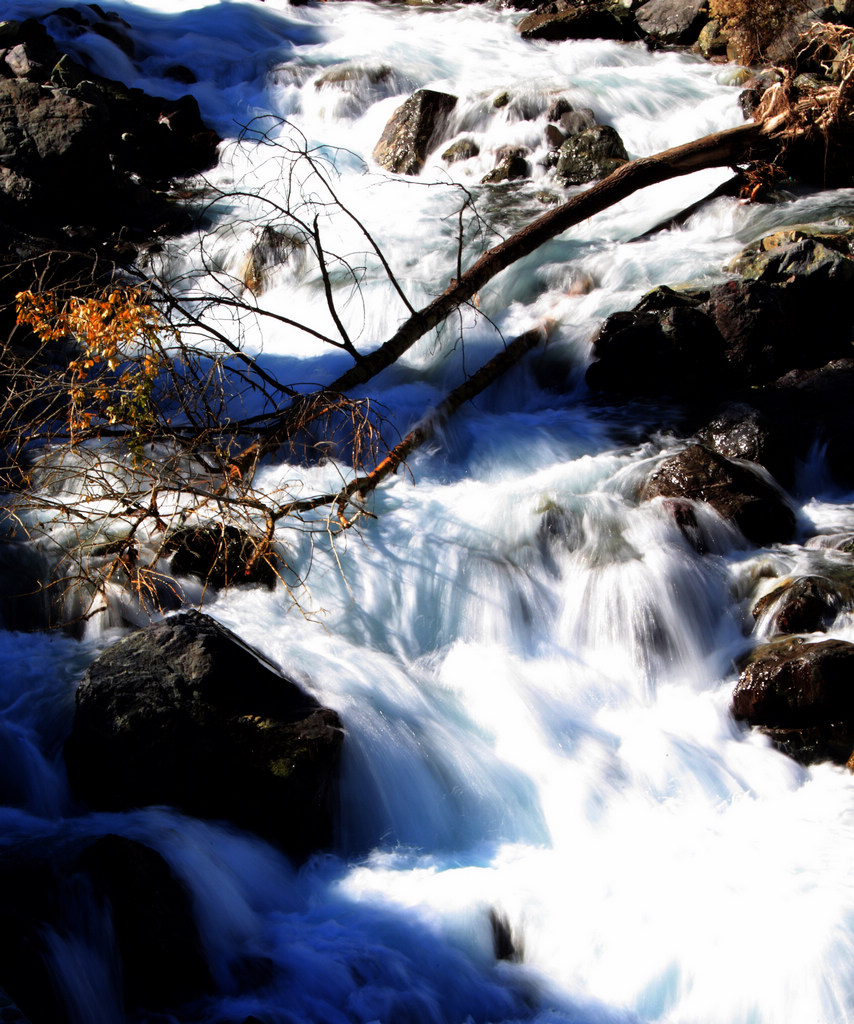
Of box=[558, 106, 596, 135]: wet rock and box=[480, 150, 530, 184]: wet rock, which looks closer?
box=[480, 150, 530, 184]: wet rock

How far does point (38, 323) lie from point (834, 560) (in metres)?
4.36

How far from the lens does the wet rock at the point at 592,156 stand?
1005 cm

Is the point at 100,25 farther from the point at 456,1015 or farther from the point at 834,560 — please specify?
the point at 456,1015

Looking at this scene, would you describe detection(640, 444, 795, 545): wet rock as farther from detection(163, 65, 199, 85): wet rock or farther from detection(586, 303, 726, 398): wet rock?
detection(163, 65, 199, 85): wet rock

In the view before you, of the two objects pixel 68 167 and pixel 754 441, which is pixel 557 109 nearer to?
pixel 68 167

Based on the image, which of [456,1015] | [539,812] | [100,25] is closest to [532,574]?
[539,812]

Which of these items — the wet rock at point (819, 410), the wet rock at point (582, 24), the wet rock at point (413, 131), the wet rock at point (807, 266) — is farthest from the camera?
the wet rock at point (582, 24)

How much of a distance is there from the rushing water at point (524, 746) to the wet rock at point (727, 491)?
5.3 inches

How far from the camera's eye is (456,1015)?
2.90 meters

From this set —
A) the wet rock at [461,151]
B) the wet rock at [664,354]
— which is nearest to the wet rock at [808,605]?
the wet rock at [664,354]

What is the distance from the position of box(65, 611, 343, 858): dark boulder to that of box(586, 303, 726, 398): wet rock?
4.11 m

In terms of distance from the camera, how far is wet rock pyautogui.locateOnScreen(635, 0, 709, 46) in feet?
46.2

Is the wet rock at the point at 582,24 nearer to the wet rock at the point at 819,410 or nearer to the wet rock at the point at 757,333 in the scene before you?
the wet rock at the point at 757,333

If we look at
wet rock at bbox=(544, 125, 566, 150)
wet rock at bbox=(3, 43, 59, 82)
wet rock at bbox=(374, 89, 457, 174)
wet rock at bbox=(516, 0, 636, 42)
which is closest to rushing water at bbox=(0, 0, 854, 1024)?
wet rock at bbox=(544, 125, 566, 150)
